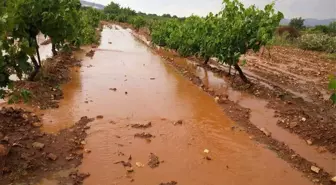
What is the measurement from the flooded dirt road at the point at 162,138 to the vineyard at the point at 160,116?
26 mm

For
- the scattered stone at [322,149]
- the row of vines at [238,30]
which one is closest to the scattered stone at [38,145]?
the scattered stone at [322,149]

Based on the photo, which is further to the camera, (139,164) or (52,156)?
(139,164)

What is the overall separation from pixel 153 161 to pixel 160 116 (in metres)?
2.73

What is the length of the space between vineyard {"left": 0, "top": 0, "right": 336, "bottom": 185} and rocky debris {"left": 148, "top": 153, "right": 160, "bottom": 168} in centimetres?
3

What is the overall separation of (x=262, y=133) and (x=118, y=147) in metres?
3.81

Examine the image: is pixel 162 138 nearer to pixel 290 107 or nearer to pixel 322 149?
pixel 322 149

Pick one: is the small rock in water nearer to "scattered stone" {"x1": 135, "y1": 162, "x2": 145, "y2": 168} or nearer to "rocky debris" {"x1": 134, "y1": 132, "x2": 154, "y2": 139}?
"scattered stone" {"x1": 135, "y1": 162, "x2": 145, "y2": 168}

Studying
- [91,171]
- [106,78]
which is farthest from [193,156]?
[106,78]

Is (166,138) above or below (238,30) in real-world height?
below

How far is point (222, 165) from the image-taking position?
6.57m

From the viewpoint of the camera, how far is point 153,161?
652 cm

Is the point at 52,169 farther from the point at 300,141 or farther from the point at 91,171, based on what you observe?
the point at 300,141

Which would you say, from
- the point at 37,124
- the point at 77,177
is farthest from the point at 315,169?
the point at 37,124

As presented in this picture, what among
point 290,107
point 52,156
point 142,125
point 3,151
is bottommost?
point 52,156
